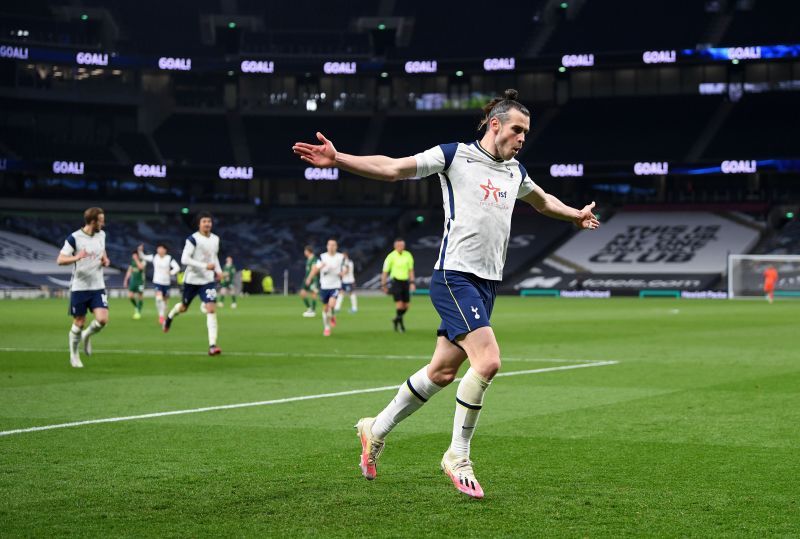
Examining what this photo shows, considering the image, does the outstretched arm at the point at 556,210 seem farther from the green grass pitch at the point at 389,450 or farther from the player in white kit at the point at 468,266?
the green grass pitch at the point at 389,450

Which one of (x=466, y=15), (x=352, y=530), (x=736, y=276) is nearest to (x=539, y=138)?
(x=466, y=15)

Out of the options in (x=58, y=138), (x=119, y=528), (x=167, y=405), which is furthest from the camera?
(x=58, y=138)

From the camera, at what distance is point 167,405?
12508 millimetres

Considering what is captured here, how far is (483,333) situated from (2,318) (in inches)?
1171

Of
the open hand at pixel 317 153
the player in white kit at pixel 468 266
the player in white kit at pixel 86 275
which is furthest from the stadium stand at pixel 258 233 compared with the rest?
the open hand at pixel 317 153

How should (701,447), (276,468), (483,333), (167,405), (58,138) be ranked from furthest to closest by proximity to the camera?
(58,138) → (167,405) → (701,447) → (276,468) → (483,333)

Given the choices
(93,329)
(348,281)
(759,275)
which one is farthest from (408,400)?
(759,275)

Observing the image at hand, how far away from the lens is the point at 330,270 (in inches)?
1139

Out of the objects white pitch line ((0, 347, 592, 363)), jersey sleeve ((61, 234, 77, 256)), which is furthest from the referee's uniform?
jersey sleeve ((61, 234, 77, 256))

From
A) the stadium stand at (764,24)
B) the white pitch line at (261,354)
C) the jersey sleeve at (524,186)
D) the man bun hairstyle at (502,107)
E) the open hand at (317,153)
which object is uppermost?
the stadium stand at (764,24)

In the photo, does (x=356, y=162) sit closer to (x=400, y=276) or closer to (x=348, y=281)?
(x=400, y=276)

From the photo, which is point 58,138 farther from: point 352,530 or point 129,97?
point 352,530

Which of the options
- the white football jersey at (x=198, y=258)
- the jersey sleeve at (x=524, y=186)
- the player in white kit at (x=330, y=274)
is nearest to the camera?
the jersey sleeve at (x=524, y=186)

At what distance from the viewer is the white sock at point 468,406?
766cm
